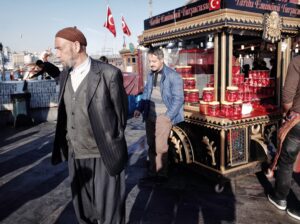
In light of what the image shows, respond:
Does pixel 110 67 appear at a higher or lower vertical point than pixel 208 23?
lower

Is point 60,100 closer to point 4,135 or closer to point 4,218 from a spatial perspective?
point 4,218

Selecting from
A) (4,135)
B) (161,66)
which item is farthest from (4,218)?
(4,135)

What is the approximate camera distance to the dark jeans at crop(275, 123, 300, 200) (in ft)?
10.4

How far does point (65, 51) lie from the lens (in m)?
2.37

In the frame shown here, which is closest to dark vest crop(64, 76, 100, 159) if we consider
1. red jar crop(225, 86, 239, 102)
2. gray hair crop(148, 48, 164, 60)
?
gray hair crop(148, 48, 164, 60)

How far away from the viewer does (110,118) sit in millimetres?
2363

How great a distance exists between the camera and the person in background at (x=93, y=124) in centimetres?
233

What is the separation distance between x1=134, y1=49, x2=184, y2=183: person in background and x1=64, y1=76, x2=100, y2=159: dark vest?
1.62m

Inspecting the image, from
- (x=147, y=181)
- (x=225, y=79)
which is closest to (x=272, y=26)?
(x=225, y=79)

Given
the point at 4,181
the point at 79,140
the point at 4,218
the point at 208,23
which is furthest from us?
the point at 4,181

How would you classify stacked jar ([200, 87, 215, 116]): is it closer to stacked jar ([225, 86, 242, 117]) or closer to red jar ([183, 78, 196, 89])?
stacked jar ([225, 86, 242, 117])

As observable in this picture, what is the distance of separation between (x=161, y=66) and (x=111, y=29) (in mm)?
9506

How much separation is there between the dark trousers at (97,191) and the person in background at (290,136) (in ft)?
6.40

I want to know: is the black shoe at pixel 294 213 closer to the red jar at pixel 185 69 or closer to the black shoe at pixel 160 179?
the black shoe at pixel 160 179
